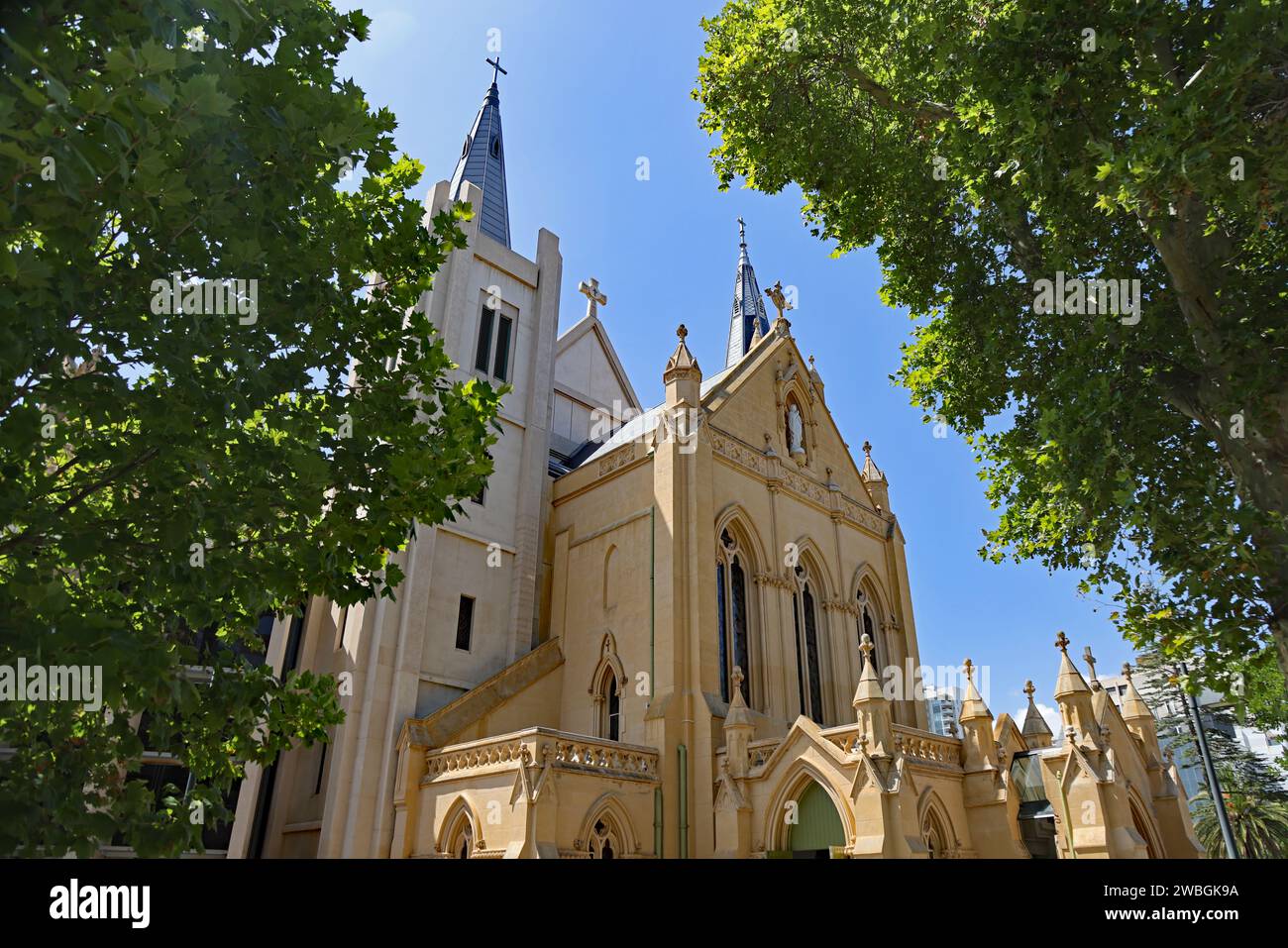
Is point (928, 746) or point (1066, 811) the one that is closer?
point (1066, 811)

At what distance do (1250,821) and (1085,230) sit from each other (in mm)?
41724

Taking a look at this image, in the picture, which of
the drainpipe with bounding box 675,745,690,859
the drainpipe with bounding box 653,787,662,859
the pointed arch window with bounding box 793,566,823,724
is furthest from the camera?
the pointed arch window with bounding box 793,566,823,724

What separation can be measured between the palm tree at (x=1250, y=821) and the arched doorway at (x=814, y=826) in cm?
3401

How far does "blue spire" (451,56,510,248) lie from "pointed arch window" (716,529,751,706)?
1571cm

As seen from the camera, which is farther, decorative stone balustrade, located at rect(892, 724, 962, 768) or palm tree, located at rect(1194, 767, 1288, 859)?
palm tree, located at rect(1194, 767, 1288, 859)

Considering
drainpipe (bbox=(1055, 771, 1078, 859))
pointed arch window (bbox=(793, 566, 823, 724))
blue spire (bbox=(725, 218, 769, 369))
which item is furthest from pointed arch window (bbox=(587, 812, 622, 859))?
blue spire (bbox=(725, 218, 769, 369))

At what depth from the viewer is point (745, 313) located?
50.8 m

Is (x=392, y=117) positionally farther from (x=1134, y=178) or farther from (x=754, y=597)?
(x=754, y=597)

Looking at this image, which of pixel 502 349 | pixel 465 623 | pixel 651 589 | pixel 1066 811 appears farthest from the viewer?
pixel 502 349

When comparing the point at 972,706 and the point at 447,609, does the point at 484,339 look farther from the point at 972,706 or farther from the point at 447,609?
the point at 972,706

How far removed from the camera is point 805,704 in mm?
21641

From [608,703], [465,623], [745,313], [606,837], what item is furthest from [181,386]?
[745,313]

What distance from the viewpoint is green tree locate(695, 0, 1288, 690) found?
875cm

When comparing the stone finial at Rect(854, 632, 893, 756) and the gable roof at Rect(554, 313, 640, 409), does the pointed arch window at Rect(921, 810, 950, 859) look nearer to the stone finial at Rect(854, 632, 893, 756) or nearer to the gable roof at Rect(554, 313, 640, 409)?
the stone finial at Rect(854, 632, 893, 756)
